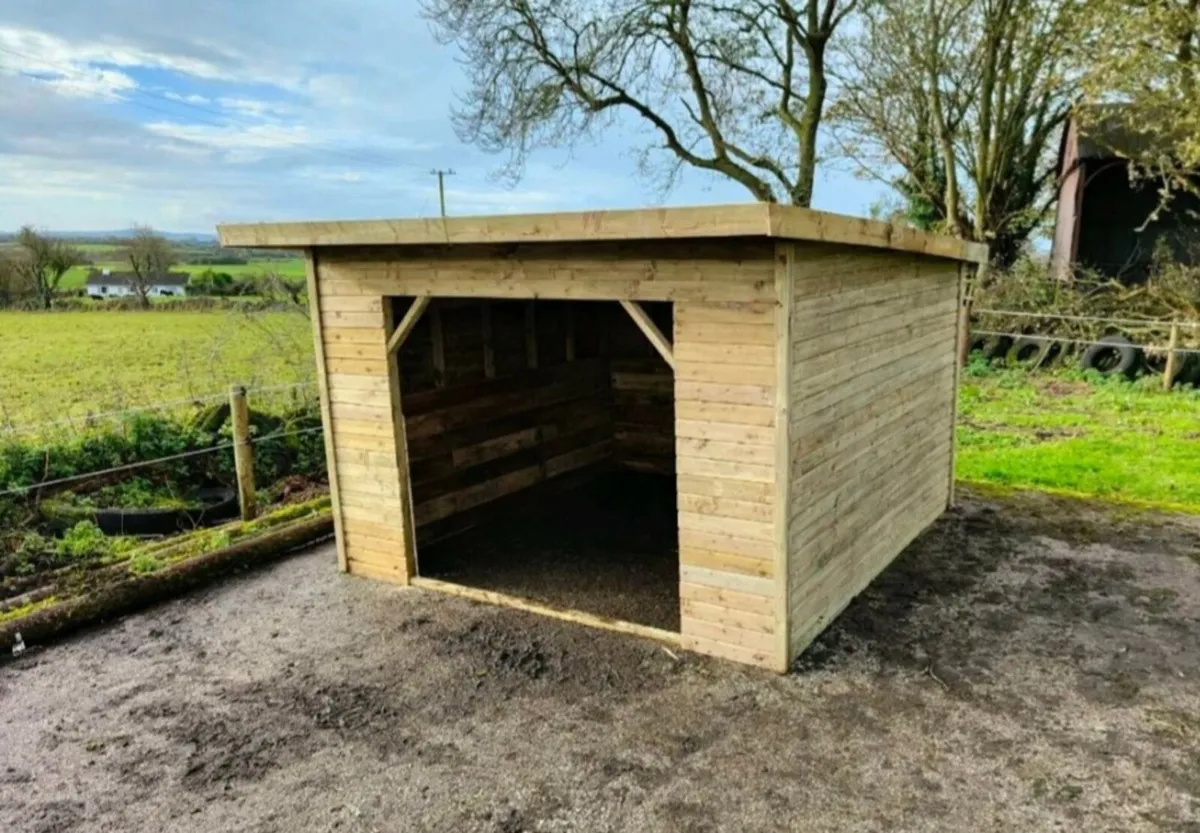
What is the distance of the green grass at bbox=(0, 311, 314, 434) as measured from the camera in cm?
680

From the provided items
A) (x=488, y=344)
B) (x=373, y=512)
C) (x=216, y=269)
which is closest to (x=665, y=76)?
(x=216, y=269)

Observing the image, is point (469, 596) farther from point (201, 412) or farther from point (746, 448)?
point (201, 412)

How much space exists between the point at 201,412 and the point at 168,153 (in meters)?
6.86

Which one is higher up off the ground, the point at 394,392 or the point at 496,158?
the point at 496,158

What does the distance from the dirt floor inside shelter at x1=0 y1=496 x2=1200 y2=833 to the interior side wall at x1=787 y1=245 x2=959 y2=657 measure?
12.8 inches

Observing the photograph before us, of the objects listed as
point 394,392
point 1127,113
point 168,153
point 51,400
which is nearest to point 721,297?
point 394,392

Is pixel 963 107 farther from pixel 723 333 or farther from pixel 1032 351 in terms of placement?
pixel 723 333

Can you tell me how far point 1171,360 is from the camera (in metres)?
9.76

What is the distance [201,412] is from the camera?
6.84m

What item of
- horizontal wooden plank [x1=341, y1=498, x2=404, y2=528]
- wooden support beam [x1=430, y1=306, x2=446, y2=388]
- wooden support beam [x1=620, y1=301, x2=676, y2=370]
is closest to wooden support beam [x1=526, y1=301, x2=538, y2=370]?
wooden support beam [x1=430, y1=306, x2=446, y2=388]

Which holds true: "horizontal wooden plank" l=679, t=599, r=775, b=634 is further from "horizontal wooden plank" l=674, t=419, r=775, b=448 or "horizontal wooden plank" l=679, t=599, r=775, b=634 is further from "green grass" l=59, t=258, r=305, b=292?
"green grass" l=59, t=258, r=305, b=292

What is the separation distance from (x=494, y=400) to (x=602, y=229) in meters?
2.79

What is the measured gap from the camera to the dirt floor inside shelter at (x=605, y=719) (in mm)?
2773

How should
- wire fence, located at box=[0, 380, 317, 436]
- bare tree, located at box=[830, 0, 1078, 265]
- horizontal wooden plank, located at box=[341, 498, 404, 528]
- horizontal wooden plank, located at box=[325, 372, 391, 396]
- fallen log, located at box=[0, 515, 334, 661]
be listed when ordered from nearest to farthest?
fallen log, located at box=[0, 515, 334, 661] → horizontal wooden plank, located at box=[325, 372, 391, 396] → horizontal wooden plank, located at box=[341, 498, 404, 528] → wire fence, located at box=[0, 380, 317, 436] → bare tree, located at box=[830, 0, 1078, 265]
